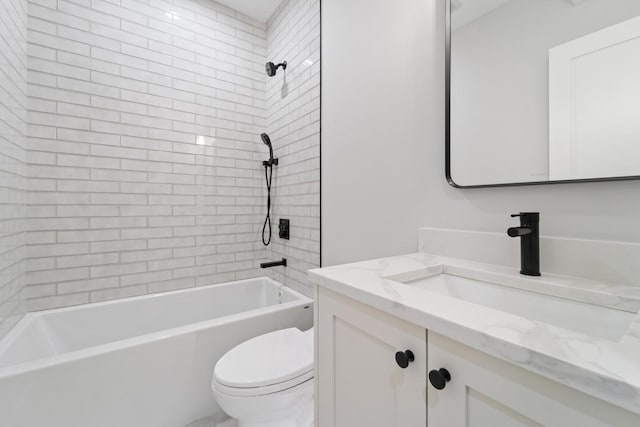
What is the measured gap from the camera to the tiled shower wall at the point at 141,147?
63.9 inches

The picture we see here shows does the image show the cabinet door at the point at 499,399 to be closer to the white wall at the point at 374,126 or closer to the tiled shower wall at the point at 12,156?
the white wall at the point at 374,126

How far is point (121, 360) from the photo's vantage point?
123cm

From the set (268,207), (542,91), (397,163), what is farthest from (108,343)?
(542,91)

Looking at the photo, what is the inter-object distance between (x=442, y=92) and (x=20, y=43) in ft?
7.44

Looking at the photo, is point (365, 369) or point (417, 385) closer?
point (417, 385)

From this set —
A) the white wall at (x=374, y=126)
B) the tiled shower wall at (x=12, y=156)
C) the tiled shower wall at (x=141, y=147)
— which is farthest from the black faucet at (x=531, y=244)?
the tiled shower wall at (x=12, y=156)

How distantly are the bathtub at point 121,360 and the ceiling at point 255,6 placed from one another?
2.34m

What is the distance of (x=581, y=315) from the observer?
23.8 inches

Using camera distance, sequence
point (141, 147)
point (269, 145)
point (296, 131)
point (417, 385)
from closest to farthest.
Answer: point (417, 385) → point (141, 147) → point (296, 131) → point (269, 145)

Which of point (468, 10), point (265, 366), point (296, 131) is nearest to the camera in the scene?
point (468, 10)

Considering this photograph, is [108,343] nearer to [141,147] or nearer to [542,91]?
[141,147]

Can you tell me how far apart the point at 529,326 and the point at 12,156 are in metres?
2.25

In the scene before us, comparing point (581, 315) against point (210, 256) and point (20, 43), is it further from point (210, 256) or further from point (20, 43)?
point (20, 43)

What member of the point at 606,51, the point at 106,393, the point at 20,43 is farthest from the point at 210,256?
the point at 606,51
